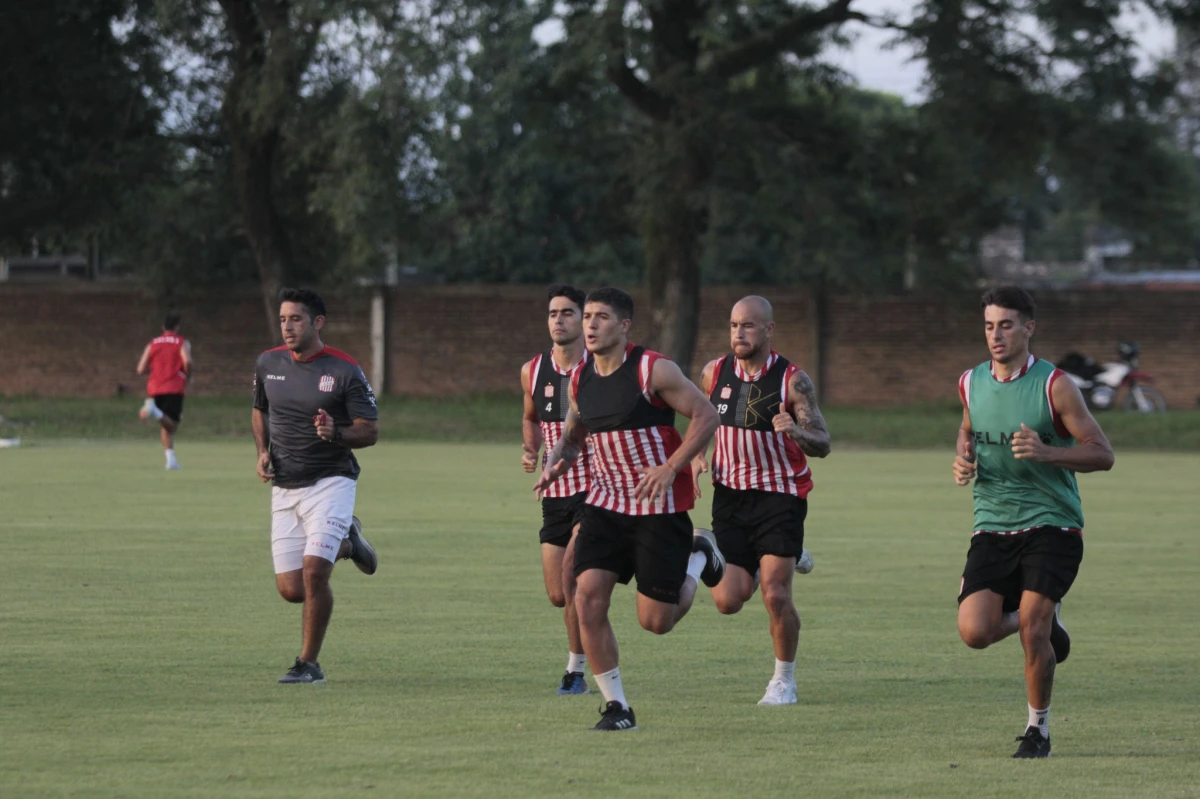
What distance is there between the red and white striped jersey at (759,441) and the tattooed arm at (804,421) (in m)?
0.05

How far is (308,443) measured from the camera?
970 centimetres

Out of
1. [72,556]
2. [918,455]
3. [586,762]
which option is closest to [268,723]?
[586,762]

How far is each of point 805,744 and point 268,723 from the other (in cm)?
234

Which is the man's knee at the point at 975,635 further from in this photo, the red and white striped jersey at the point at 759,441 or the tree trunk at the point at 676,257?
the tree trunk at the point at 676,257

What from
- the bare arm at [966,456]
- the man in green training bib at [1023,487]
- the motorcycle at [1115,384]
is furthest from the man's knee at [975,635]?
the motorcycle at [1115,384]

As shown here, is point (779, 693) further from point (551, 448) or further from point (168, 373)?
point (168, 373)

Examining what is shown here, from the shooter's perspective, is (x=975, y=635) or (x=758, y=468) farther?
(x=758, y=468)

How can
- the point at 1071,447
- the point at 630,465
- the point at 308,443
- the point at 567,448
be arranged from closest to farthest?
the point at 1071,447
the point at 630,465
the point at 567,448
the point at 308,443

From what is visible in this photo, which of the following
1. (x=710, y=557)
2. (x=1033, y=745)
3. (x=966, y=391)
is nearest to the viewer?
(x=1033, y=745)

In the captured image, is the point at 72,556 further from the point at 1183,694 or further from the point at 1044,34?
the point at 1044,34

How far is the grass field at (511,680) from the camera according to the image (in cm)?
712

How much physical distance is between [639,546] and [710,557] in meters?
1.27

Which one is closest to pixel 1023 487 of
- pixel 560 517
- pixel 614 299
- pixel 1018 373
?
pixel 1018 373

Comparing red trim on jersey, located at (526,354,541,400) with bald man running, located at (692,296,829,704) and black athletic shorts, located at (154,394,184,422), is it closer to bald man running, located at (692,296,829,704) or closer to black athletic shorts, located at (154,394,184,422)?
bald man running, located at (692,296,829,704)
